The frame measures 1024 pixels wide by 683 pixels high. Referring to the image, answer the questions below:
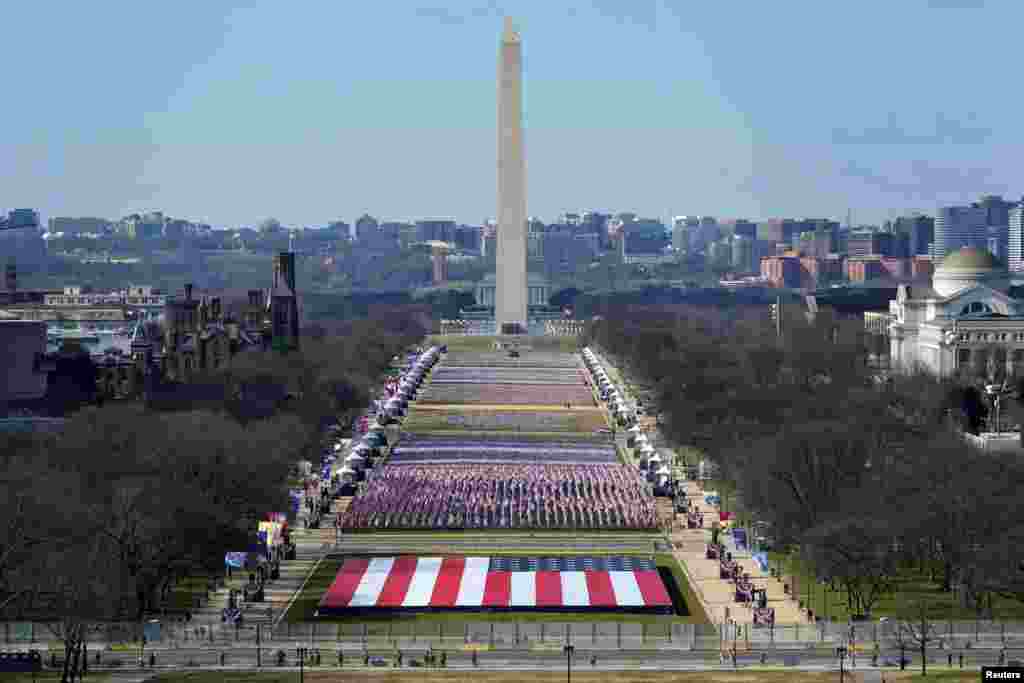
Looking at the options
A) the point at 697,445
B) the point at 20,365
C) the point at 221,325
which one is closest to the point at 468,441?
the point at 697,445

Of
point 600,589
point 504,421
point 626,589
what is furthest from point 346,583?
point 504,421

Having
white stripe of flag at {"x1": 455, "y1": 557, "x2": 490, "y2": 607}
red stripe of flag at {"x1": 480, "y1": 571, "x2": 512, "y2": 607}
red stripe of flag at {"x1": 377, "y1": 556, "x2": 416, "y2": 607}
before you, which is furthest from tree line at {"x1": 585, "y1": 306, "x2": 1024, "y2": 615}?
red stripe of flag at {"x1": 377, "y1": 556, "x2": 416, "y2": 607}

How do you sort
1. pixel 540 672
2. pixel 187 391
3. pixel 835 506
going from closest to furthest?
pixel 540 672
pixel 835 506
pixel 187 391

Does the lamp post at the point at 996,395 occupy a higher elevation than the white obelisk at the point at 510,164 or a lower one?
lower

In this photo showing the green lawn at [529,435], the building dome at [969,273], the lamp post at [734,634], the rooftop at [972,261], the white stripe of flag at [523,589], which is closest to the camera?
the lamp post at [734,634]

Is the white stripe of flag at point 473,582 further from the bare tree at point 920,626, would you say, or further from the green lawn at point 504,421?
the green lawn at point 504,421

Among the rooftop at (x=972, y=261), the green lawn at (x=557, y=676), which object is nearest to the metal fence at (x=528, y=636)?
the green lawn at (x=557, y=676)

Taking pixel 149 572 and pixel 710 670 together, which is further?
pixel 149 572

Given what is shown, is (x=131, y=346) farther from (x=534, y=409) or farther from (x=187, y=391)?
(x=534, y=409)
